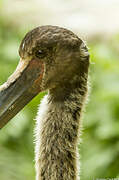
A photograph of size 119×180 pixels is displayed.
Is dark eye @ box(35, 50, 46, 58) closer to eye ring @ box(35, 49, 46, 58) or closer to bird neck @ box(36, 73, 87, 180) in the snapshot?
eye ring @ box(35, 49, 46, 58)

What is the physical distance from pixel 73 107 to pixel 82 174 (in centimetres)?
245

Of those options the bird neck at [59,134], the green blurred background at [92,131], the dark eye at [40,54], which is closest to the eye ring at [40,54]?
the dark eye at [40,54]

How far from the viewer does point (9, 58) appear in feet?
30.1

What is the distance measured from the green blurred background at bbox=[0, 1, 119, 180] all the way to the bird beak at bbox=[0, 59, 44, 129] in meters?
1.84

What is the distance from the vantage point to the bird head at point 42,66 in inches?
197

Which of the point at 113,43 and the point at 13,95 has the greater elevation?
the point at 113,43

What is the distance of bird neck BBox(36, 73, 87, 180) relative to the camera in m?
5.16

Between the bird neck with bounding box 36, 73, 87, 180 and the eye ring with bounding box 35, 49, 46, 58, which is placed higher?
the eye ring with bounding box 35, 49, 46, 58

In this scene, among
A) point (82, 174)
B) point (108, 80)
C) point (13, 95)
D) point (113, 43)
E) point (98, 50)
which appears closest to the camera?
point (13, 95)

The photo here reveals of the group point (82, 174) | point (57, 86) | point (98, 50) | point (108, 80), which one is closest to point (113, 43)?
point (98, 50)

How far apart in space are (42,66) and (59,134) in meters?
0.55

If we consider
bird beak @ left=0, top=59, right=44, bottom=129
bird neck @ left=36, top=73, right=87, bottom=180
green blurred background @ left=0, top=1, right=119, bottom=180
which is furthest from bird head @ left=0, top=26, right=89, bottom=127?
green blurred background @ left=0, top=1, right=119, bottom=180

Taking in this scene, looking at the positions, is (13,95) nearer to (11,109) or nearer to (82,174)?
(11,109)

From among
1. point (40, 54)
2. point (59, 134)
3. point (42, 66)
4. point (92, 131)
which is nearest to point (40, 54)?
point (40, 54)
